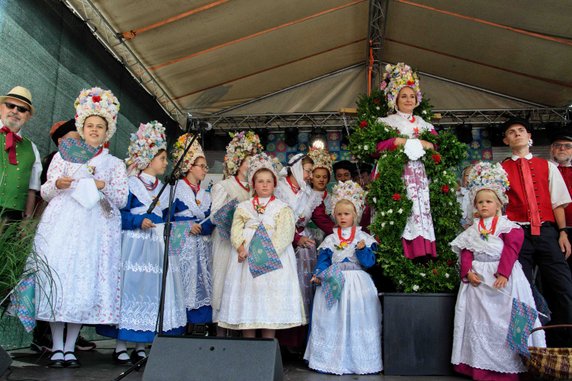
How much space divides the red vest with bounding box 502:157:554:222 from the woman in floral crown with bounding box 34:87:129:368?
3162 mm

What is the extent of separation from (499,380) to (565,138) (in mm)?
2373

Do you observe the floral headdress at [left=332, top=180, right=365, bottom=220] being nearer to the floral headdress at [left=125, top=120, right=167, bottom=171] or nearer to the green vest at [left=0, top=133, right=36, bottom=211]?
the floral headdress at [left=125, top=120, right=167, bottom=171]

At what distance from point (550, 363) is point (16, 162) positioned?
4181 mm

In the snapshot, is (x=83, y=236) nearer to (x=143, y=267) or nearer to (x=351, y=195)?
(x=143, y=267)

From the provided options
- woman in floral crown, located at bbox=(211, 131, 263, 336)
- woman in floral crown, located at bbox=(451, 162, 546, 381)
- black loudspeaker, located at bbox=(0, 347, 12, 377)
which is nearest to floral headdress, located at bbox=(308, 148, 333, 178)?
woman in floral crown, located at bbox=(211, 131, 263, 336)

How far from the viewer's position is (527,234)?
427 centimetres

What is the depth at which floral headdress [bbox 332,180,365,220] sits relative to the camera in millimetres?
4754

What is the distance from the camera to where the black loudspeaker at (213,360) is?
271 centimetres

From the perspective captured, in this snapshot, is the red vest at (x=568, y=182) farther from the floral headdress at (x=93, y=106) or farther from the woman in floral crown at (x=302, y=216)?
the floral headdress at (x=93, y=106)

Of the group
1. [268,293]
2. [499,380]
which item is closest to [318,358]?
[268,293]

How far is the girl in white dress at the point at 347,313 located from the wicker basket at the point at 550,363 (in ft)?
3.68

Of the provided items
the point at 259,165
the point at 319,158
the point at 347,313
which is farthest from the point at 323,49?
the point at 347,313

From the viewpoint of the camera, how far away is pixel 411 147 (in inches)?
175

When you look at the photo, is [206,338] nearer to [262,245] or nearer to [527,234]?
[262,245]
